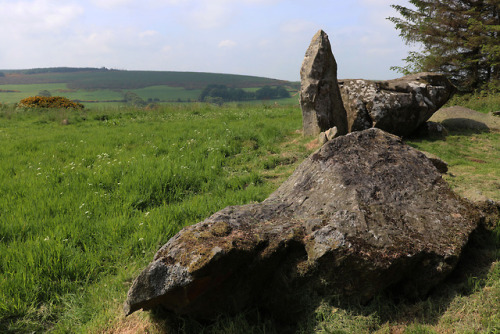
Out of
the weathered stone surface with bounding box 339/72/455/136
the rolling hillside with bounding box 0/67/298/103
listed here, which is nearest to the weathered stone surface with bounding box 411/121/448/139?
the weathered stone surface with bounding box 339/72/455/136

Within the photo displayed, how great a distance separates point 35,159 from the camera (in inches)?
390

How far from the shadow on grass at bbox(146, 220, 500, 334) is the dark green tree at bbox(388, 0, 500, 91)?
2399 centimetres

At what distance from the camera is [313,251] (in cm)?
323

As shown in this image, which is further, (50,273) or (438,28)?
(438,28)

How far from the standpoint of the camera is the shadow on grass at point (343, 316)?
120 inches

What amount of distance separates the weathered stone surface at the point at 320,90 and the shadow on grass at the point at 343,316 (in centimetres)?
845

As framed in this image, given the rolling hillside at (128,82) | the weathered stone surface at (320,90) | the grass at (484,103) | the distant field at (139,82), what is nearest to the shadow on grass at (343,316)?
the weathered stone surface at (320,90)

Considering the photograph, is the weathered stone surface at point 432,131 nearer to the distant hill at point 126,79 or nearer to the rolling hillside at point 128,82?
the rolling hillside at point 128,82

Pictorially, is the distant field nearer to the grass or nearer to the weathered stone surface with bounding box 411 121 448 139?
the grass

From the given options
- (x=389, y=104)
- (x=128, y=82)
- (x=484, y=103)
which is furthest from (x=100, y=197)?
(x=128, y=82)

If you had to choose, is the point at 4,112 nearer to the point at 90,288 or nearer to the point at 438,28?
the point at 90,288

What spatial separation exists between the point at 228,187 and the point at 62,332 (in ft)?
14.9

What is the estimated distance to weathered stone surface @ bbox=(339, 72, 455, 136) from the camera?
11.5 m

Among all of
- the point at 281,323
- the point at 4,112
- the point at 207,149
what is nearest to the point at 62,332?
the point at 281,323
